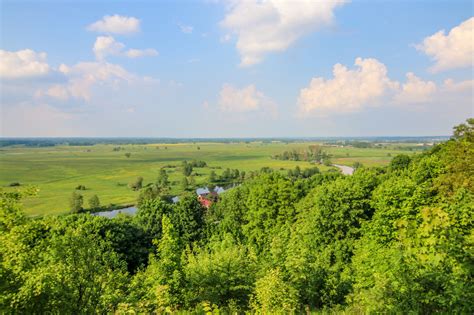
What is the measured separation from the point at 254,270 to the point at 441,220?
990cm

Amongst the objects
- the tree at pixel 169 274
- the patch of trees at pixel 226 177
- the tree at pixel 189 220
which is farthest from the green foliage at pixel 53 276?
the patch of trees at pixel 226 177

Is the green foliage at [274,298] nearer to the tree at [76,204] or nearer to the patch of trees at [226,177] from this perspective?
the tree at [76,204]

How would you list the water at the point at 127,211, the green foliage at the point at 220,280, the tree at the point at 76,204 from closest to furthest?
the green foliage at the point at 220,280
the water at the point at 127,211
the tree at the point at 76,204

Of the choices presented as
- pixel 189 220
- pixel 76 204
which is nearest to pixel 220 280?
pixel 189 220

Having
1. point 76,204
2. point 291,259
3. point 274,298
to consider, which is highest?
point 274,298

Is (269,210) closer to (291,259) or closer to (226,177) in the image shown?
(291,259)

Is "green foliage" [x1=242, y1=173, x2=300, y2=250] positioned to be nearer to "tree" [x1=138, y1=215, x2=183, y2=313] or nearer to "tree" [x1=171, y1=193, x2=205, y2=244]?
"tree" [x1=171, y1=193, x2=205, y2=244]

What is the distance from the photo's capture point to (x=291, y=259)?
55.2 feet

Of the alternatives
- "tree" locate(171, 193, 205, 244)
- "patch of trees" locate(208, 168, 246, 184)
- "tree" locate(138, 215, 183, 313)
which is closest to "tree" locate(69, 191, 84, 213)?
"patch of trees" locate(208, 168, 246, 184)

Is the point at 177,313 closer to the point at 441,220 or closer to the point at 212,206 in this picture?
the point at 441,220

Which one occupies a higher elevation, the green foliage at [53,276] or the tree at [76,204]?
the green foliage at [53,276]

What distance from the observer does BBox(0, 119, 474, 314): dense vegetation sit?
10062 millimetres

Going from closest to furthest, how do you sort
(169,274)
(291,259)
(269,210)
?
(169,274) < (291,259) < (269,210)

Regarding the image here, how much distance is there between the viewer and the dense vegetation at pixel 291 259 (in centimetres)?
1006
